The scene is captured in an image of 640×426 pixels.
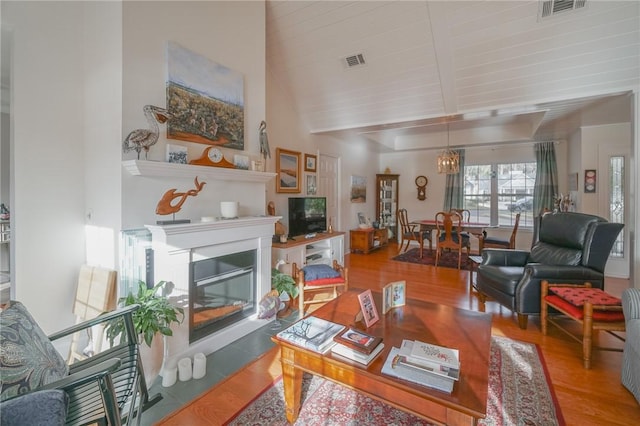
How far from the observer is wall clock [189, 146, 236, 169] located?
7.79 ft

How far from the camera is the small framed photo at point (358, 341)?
1443 mm

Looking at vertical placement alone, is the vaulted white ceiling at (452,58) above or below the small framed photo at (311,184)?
above

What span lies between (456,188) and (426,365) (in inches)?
243

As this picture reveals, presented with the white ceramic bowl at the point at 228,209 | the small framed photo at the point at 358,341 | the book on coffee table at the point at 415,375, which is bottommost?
the book on coffee table at the point at 415,375

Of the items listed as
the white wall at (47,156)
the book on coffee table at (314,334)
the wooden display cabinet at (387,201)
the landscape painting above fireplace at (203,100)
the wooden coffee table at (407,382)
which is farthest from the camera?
the wooden display cabinet at (387,201)

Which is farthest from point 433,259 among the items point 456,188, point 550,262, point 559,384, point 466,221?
point 559,384

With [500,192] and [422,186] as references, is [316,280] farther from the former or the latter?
[500,192]

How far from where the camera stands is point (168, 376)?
6.42ft

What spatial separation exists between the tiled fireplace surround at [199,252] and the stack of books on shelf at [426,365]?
1.55m

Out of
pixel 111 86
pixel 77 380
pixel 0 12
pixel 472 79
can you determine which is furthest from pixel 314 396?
pixel 472 79

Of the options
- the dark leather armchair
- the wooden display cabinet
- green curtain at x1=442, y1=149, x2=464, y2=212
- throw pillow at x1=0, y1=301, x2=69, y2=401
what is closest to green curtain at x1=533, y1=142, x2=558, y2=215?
green curtain at x1=442, y1=149, x2=464, y2=212

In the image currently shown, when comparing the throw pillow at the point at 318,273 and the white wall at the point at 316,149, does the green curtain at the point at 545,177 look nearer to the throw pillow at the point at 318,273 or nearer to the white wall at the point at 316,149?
the white wall at the point at 316,149

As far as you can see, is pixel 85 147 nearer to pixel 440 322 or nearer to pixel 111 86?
pixel 111 86

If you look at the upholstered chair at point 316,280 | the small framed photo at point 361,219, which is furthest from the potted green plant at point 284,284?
the small framed photo at point 361,219
